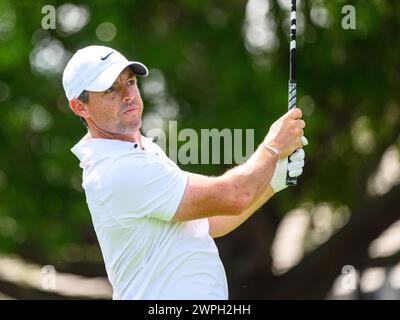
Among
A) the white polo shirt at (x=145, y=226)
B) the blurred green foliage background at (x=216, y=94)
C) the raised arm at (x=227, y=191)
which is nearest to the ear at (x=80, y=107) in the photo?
the white polo shirt at (x=145, y=226)

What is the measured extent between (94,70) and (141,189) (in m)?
0.52

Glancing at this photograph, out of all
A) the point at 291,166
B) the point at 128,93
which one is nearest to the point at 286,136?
the point at 291,166

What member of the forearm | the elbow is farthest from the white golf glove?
the elbow

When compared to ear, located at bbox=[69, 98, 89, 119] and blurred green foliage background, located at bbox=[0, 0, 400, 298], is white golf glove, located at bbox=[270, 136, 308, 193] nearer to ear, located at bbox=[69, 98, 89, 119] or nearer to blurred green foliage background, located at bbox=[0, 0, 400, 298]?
ear, located at bbox=[69, 98, 89, 119]

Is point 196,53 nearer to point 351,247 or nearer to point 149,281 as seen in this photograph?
point 351,247

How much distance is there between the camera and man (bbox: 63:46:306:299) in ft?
13.4

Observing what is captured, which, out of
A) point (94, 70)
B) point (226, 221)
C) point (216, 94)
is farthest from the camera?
point (216, 94)

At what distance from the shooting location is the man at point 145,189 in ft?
13.4

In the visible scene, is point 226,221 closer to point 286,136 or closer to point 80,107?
point 286,136

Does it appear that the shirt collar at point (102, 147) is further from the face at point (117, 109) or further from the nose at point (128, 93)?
the nose at point (128, 93)

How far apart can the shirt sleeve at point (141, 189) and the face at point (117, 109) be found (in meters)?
0.17

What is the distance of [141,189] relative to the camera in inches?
160
